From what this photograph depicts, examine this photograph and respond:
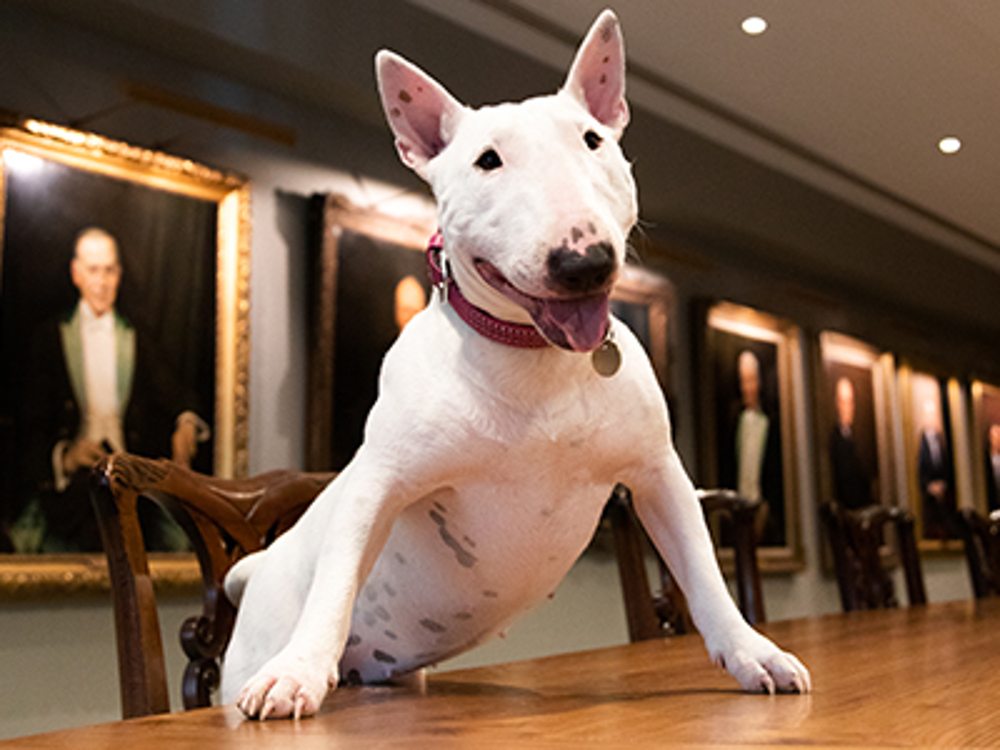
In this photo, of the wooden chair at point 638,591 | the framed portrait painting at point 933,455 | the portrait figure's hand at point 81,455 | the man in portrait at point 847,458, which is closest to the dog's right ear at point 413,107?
the wooden chair at point 638,591

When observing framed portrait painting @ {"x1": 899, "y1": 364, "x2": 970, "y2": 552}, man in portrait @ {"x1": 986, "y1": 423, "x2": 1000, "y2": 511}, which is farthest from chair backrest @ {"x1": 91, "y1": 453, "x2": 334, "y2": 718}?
man in portrait @ {"x1": 986, "y1": 423, "x2": 1000, "y2": 511}

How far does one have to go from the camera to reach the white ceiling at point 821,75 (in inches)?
132

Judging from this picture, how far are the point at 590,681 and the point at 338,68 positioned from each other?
8.07ft

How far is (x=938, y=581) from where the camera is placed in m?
5.96

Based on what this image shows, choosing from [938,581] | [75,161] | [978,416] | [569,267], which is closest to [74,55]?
[75,161]

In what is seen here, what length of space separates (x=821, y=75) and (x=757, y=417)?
156cm

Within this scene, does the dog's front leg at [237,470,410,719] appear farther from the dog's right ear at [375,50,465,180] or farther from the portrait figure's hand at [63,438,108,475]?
the portrait figure's hand at [63,438,108,475]

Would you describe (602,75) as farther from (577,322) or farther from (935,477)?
(935,477)

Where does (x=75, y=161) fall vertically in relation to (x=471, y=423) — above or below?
above

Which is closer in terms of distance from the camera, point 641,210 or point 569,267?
point 569,267

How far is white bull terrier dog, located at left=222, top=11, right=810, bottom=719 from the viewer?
714 millimetres

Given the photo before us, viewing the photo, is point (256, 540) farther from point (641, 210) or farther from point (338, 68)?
point (641, 210)

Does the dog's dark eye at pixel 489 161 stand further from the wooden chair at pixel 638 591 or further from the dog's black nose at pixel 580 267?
the wooden chair at pixel 638 591

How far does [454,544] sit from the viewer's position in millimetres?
837
